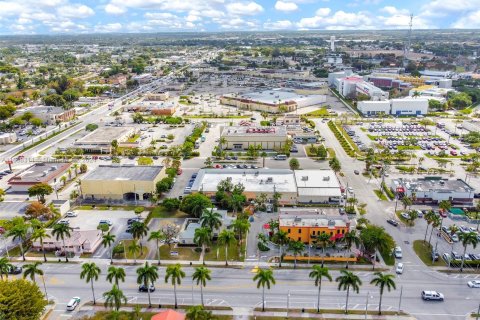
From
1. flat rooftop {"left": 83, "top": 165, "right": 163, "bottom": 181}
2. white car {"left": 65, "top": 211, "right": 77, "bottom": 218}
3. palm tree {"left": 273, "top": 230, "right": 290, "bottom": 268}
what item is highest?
flat rooftop {"left": 83, "top": 165, "right": 163, "bottom": 181}

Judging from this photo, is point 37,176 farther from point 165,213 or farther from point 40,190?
point 165,213

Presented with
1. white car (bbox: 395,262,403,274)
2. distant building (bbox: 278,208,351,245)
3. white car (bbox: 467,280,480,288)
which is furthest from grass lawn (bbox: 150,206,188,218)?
white car (bbox: 467,280,480,288)

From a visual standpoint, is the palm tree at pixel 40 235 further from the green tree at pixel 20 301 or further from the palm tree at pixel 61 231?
the green tree at pixel 20 301

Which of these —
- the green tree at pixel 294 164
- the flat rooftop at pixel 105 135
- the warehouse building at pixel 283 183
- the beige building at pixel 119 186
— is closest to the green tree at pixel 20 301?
the beige building at pixel 119 186

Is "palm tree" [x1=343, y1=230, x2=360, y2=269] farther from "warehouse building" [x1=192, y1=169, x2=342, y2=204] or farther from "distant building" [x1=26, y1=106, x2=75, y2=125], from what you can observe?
"distant building" [x1=26, y1=106, x2=75, y2=125]

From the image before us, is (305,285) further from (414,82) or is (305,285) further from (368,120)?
(414,82)
